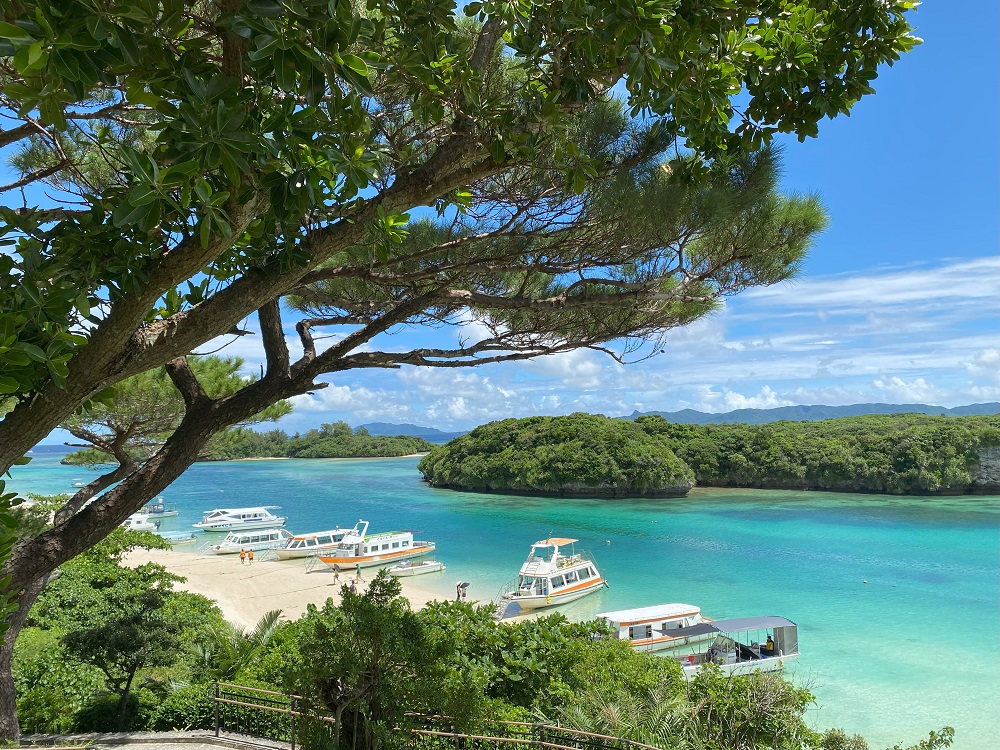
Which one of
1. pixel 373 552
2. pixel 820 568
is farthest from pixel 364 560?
pixel 820 568

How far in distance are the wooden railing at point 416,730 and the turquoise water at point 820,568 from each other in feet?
26.6

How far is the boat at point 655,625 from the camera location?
1277 centimetres

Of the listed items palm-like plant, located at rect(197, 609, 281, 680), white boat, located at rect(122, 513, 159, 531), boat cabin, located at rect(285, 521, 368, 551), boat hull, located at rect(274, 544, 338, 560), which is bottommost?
boat hull, located at rect(274, 544, 338, 560)

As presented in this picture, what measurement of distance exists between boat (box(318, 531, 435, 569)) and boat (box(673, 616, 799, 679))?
1132cm

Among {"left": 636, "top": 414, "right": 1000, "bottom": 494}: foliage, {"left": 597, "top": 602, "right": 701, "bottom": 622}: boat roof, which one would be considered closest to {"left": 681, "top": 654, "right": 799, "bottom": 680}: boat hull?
{"left": 597, "top": 602, "right": 701, "bottom": 622}: boat roof

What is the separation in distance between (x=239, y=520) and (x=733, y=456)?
30899mm

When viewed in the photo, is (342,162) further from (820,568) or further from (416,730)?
(820,568)

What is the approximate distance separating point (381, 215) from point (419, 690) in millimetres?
3085

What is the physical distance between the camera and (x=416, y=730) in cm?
423

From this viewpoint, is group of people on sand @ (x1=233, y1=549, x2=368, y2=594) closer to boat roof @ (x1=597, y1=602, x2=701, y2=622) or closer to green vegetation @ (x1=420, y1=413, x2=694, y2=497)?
boat roof @ (x1=597, y1=602, x2=701, y2=622)

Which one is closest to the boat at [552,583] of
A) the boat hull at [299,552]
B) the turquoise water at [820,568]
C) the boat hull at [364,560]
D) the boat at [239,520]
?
the turquoise water at [820,568]

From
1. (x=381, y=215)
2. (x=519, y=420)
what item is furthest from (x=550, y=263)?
(x=519, y=420)

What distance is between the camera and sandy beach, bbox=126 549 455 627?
1623cm

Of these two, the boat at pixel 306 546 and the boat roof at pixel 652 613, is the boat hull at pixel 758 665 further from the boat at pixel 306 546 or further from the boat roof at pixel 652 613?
the boat at pixel 306 546
